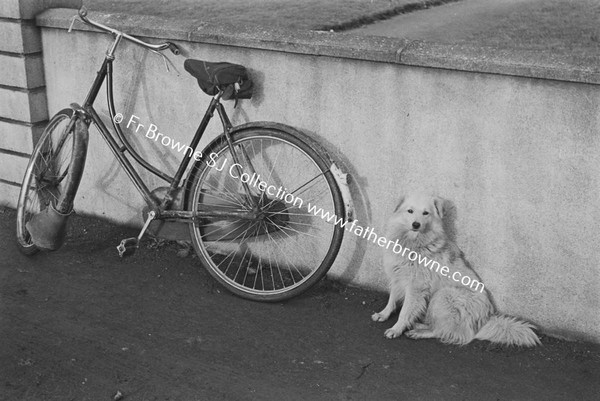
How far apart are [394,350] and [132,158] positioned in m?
2.39

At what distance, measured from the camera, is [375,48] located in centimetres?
472

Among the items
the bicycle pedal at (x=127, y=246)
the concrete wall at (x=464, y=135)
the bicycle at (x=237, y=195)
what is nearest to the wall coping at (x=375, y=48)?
the concrete wall at (x=464, y=135)

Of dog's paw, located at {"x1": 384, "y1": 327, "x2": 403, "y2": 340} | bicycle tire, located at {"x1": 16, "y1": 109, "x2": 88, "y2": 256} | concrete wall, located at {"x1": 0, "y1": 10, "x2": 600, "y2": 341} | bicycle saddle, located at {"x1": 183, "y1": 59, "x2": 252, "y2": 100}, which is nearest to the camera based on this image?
concrete wall, located at {"x1": 0, "y1": 10, "x2": 600, "y2": 341}

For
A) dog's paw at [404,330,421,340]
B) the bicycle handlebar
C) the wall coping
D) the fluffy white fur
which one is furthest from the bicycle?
dog's paw at [404,330,421,340]

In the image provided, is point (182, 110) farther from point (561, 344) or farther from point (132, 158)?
point (561, 344)

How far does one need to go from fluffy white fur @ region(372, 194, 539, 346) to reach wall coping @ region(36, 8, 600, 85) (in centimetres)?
81

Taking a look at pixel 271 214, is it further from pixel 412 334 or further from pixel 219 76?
pixel 412 334

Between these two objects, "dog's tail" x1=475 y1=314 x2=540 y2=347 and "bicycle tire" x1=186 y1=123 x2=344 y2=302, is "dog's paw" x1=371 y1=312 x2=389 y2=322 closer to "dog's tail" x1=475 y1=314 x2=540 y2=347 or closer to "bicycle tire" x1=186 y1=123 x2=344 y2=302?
"bicycle tire" x1=186 y1=123 x2=344 y2=302

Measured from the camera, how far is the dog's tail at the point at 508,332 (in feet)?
15.4

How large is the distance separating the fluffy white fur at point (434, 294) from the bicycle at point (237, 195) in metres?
0.38

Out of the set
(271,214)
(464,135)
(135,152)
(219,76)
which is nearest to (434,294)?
(464,135)

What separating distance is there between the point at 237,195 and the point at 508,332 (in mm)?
1942

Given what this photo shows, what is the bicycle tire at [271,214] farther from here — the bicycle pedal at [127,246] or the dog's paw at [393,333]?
the dog's paw at [393,333]

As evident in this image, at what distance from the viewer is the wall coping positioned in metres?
4.29
